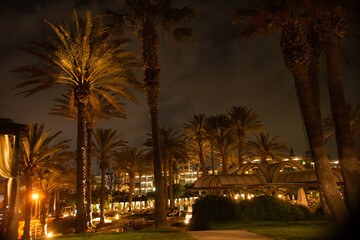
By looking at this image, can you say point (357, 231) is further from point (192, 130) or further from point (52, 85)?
point (192, 130)

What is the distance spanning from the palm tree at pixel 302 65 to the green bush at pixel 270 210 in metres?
6.08

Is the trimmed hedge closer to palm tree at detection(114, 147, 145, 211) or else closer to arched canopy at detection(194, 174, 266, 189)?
arched canopy at detection(194, 174, 266, 189)

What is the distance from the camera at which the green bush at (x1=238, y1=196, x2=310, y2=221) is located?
1405cm

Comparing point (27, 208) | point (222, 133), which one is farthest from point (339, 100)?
point (222, 133)

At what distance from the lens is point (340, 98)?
912 cm

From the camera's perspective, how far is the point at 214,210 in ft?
50.4

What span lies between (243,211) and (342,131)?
28.3 ft

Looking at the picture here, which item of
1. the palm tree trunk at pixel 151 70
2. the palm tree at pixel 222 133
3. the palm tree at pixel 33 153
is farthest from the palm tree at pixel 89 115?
the palm tree at pixel 222 133

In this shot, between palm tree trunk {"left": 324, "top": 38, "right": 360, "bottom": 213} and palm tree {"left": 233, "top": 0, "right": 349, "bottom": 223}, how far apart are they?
1.36 feet

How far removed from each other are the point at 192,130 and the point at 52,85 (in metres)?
26.8

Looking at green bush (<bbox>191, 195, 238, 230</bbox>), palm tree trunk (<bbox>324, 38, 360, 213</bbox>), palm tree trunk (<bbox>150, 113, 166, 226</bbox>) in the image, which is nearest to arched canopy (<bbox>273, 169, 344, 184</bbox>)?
green bush (<bbox>191, 195, 238, 230</bbox>)

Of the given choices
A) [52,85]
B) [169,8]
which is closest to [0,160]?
[52,85]

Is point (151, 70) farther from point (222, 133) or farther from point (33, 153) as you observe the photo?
point (222, 133)

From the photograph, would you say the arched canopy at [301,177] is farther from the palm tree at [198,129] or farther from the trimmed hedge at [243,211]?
the palm tree at [198,129]
